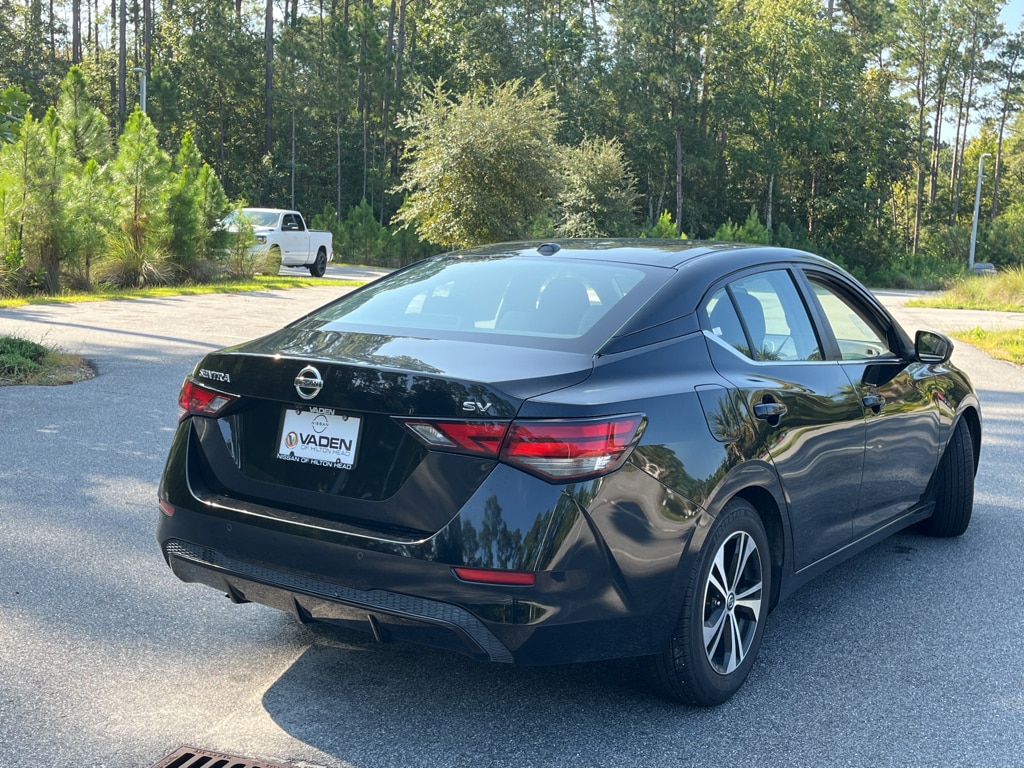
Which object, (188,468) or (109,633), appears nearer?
(188,468)

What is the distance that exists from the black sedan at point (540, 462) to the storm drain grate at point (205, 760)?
47 cm

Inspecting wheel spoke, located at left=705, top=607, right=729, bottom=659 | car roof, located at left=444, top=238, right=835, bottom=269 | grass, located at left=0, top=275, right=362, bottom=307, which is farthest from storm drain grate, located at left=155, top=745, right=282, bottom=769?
grass, located at left=0, top=275, right=362, bottom=307

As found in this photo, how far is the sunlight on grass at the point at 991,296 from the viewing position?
29.7 m

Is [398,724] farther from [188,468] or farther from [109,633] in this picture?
[109,633]

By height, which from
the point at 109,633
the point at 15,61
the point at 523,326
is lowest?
the point at 109,633

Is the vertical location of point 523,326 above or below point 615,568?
above

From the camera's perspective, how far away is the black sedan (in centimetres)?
318

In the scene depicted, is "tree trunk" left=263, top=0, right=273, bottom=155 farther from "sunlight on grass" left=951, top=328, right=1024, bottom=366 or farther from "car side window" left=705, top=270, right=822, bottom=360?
"car side window" left=705, top=270, right=822, bottom=360

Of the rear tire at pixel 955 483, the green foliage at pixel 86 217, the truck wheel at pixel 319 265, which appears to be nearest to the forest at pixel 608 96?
the truck wheel at pixel 319 265

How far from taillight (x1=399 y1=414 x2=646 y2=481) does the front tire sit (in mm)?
632

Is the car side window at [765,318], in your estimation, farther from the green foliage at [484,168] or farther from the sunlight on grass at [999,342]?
the green foliage at [484,168]

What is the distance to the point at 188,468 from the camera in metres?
3.75

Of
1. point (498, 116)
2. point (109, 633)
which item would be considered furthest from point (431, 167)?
point (109, 633)

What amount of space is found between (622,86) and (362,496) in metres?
62.6
